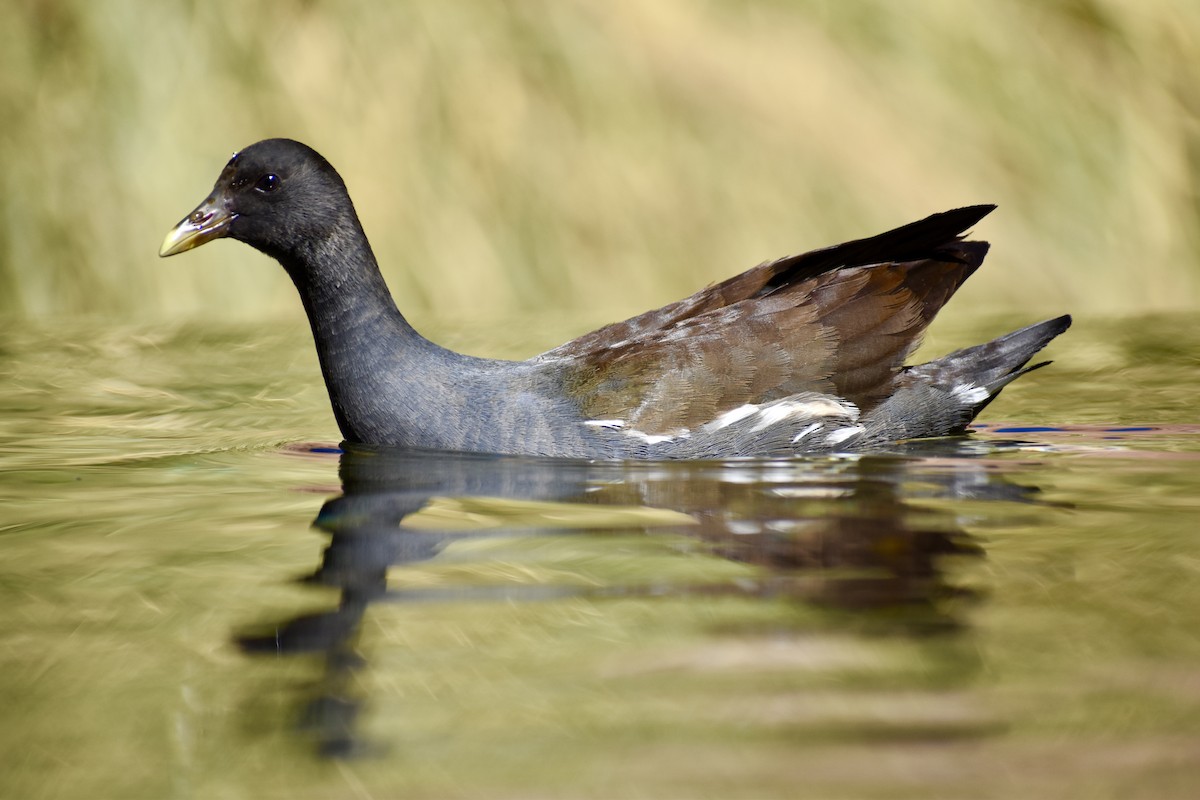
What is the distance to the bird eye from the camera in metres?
6.35

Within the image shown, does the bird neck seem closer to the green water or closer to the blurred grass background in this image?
the green water

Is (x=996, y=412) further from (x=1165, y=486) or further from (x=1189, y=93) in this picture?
(x=1189, y=93)

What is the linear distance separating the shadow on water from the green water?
2 centimetres

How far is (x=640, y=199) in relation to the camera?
17.0m

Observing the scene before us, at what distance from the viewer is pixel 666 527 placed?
4332mm

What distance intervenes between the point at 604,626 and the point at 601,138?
1460cm

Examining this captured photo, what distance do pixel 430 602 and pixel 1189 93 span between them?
16.1 metres

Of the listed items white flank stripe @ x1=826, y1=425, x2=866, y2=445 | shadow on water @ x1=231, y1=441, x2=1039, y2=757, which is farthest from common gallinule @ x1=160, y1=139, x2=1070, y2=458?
shadow on water @ x1=231, y1=441, x2=1039, y2=757

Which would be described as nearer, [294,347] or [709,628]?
[709,628]

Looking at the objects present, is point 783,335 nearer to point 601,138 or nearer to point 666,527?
point 666,527

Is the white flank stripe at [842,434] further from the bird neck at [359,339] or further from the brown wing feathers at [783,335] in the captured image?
the bird neck at [359,339]

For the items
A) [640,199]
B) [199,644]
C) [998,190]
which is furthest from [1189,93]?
[199,644]

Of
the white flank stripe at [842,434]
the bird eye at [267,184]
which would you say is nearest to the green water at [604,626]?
the white flank stripe at [842,434]

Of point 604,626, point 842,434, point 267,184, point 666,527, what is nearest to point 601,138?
point 267,184
